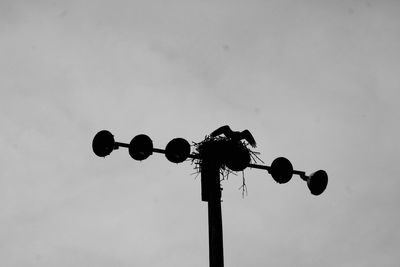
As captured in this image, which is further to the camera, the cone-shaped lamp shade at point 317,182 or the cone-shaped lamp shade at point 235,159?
the cone-shaped lamp shade at point 317,182

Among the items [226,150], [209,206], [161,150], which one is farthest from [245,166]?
[161,150]

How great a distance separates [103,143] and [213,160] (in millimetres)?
1734

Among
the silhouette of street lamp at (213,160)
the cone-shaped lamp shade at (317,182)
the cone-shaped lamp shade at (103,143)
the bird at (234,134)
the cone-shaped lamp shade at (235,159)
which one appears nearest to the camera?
the silhouette of street lamp at (213,160)

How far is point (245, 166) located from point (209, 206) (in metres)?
0.96

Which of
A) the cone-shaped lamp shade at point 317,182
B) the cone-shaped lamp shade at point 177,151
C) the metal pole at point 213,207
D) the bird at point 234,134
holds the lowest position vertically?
the metal pole at point 213,207

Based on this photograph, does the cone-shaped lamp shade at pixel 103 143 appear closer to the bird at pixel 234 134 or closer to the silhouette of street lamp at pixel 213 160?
the silhouette of street lamp at pixel 213 160

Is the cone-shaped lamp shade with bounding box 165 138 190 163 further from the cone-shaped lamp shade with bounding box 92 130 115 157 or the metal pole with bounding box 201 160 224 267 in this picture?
the cone-shaped lamp shade with bounding box 92 130 115 157

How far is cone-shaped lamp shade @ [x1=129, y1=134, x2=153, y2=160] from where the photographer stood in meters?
6.67

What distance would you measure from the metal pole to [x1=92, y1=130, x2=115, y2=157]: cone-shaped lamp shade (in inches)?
57.7

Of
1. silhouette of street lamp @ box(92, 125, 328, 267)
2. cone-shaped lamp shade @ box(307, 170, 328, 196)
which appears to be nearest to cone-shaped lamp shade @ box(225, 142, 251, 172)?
silhouette of street lamp @ box(92, 125, 328, 267)

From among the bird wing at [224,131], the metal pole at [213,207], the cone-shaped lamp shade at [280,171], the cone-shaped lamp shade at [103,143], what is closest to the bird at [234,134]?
the bird wing at [224,131]

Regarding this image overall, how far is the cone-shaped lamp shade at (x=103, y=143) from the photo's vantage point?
6797 millimetres

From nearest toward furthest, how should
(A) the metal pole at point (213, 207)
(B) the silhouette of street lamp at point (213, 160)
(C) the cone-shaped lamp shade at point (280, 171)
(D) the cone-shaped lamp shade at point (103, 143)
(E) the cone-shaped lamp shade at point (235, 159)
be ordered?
(A) the metal pole at point (213, 207), (B) the silhouette of street lamp at point (213, 160), (D) the cone-shaped lamp shade at point (103, 143), (E) the cone-shaped lamp shade at point (235, 159), (C) the cone-shaped lamp shade at point (280, 171)

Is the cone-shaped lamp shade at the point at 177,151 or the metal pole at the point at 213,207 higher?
the cone-shaped lamp shade at the point at 177,151
